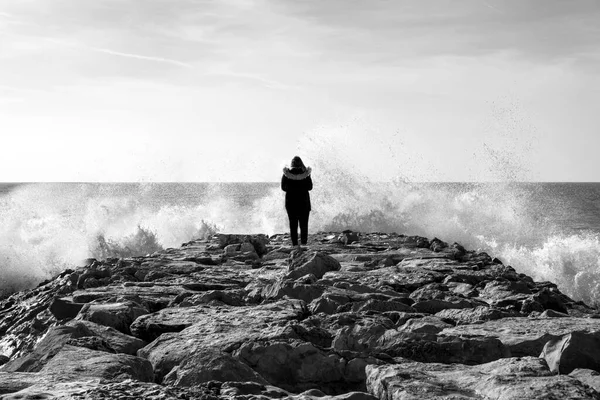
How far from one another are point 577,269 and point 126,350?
16.4 meters

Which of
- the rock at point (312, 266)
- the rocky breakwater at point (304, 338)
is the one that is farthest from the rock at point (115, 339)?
the rock at point (312, 266)

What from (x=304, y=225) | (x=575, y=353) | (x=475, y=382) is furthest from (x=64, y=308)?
(x=304, y=225)

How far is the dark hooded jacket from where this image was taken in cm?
1048

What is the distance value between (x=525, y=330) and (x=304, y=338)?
1.31 m

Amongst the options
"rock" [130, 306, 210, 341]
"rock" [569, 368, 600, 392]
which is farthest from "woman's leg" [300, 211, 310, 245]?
"rock" [569, 368, 600, 392]

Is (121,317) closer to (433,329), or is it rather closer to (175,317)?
(175,317)

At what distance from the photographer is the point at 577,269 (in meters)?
18.2

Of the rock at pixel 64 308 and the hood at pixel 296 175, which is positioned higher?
the hood at pixel 296 175

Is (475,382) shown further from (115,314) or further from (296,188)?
(296,188)

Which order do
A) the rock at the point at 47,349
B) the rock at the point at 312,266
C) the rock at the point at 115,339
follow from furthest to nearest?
the rock at the point at 312,266 < the rock at the point at 115,339 < the rock at the point at 47,349

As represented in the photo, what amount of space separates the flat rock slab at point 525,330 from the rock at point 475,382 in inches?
24.1

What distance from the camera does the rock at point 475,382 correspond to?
111 inches

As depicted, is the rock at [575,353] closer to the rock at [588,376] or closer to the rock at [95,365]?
the rock at [588,376]

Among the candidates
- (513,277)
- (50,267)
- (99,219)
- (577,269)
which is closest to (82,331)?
(513,277)
